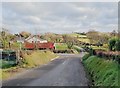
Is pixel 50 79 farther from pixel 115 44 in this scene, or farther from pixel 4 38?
pixel 4 38

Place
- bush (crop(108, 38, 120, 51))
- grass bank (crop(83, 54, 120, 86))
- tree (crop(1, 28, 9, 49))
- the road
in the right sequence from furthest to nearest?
tree (crop(1, 28, 9, 49)), bush (crop(108, 38, 120, 51)), the road, grass bank (crop(83, 54, 120, 86))

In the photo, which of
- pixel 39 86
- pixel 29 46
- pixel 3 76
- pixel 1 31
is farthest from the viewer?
pixel 29 46

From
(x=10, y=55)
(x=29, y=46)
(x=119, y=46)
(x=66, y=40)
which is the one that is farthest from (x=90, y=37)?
(x=119, y=46)

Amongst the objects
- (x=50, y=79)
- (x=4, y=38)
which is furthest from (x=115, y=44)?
→ (x=4, y=38)

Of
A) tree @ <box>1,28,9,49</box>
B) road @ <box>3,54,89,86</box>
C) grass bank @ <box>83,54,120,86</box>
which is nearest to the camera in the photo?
grass bank @ <box>83,54,120,86</box>

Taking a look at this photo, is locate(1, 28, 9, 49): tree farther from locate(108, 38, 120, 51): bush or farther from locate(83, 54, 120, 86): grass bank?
locate(83, 54, 120, 86): grass bank

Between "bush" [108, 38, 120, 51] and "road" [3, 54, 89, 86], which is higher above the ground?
"bush" [108, 38, 120, 51]

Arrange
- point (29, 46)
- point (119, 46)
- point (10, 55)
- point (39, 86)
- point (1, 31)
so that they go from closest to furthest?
1. point (39, 86)
2. point (119, 46)
3. point (10, 55)
4. point (1, 31)
5. point (29, 46)

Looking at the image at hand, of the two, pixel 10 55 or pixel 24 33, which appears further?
pixel 24 33

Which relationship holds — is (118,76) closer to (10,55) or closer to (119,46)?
(119,46)

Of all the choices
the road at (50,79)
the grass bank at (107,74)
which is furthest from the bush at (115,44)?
the grass bank at (107,74)

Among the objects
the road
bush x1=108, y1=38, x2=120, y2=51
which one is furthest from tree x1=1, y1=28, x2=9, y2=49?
the road

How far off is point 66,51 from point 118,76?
96306mm

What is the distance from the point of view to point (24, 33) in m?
160
